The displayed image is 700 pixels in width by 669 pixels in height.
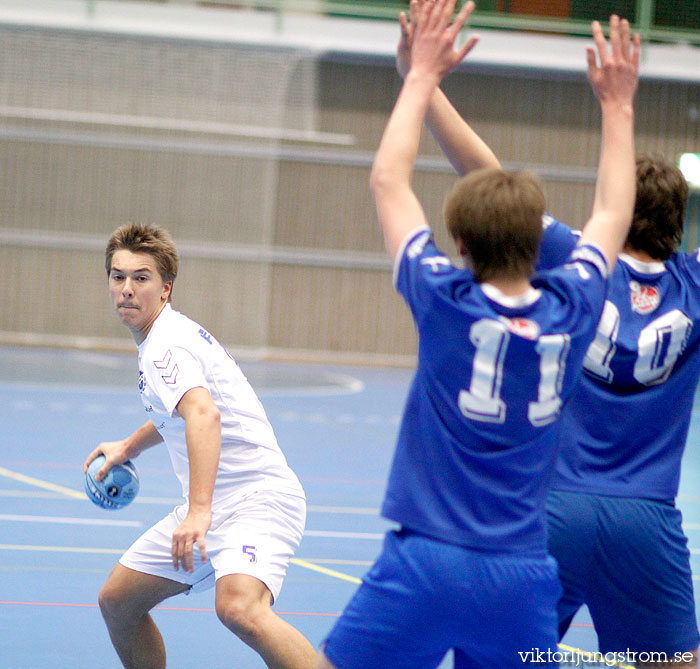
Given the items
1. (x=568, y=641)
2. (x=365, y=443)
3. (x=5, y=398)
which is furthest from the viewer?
(x=5, y=398)

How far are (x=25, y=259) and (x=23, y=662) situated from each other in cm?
1395

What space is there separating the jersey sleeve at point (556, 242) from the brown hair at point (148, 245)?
1.46m

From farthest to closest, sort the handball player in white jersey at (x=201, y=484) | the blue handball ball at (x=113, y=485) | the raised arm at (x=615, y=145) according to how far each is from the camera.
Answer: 1. the blue handball ball at (x=113, y=485)
2. the handball player in white jersey at (x=201, y=484)
3. the raised arm at (x=615, y=145)

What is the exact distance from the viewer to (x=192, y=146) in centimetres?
1672

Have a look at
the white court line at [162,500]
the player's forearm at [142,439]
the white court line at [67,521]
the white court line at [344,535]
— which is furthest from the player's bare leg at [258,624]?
the white court line at [162,500]

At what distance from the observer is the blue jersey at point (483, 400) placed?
209 centimetres

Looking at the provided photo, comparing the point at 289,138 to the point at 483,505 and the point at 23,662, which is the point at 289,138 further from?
the point at 483,505

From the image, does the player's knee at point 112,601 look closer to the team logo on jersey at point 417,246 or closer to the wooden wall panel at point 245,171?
the team logo on jersey at point 417,246

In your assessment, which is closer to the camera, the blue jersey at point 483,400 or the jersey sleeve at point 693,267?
the blue jersey at point 483,400

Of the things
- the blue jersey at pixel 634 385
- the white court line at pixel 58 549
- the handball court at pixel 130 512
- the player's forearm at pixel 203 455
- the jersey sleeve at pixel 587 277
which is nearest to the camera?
the jersey sleeve at pixel 587 277

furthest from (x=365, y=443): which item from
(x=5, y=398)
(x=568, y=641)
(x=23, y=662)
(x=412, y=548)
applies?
(x=412, y=548)

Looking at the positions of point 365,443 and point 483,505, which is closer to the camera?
point 483,505

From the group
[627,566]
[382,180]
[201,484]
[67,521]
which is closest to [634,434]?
[627,566]

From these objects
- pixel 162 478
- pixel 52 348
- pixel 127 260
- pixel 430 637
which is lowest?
pixel 52 348
